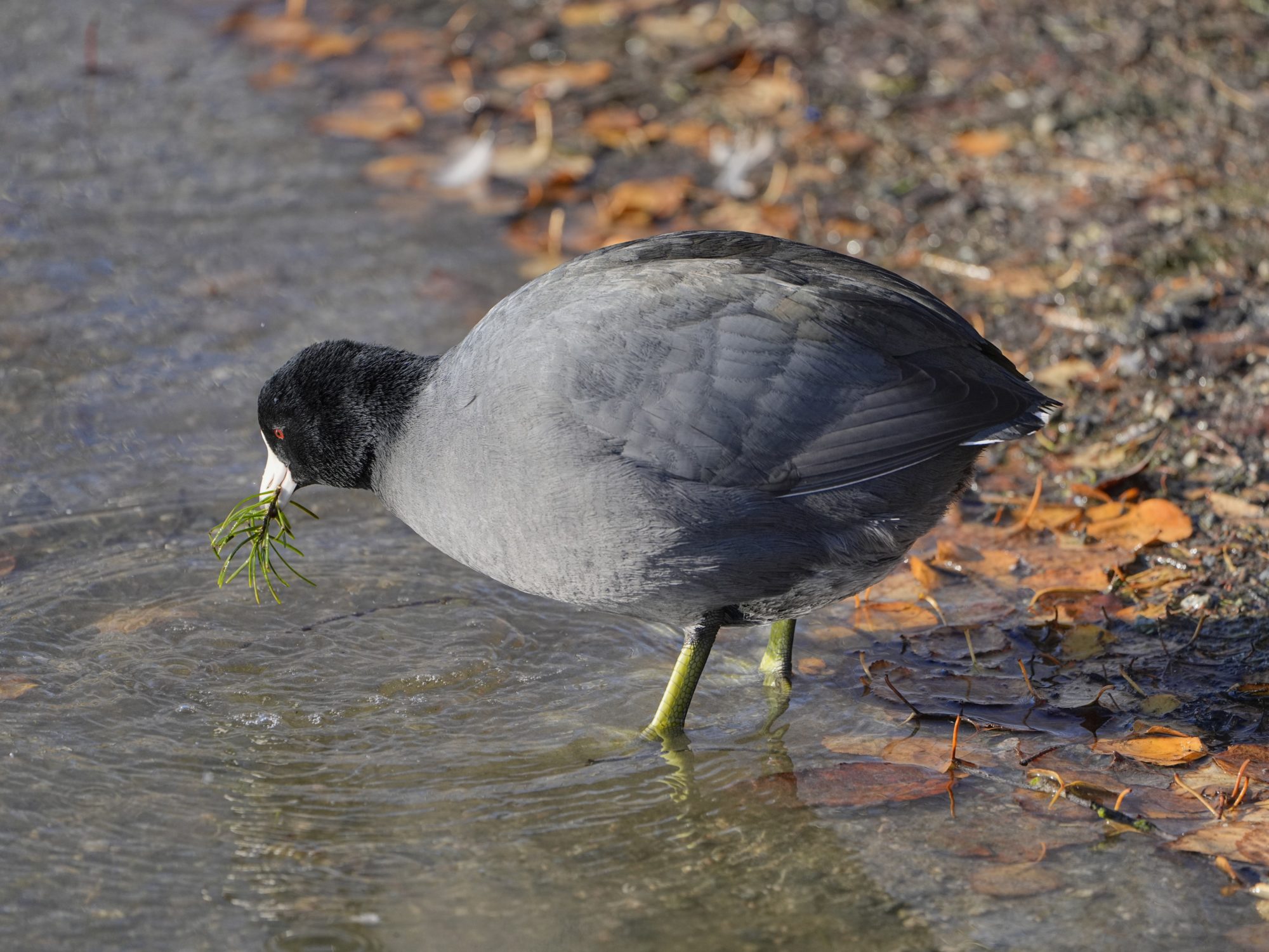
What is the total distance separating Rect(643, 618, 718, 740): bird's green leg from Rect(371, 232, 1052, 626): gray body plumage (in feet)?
0.21

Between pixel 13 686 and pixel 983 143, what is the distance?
4488 millimetres

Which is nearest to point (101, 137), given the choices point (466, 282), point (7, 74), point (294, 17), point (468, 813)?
point (7, 74)

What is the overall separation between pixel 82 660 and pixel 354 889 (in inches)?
47.9

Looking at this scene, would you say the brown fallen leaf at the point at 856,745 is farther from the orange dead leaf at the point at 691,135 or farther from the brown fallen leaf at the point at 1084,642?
the orange dead leaf at the point at 691,135

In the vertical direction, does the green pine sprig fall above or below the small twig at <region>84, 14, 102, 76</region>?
below

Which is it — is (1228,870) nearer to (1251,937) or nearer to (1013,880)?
(1251,937)

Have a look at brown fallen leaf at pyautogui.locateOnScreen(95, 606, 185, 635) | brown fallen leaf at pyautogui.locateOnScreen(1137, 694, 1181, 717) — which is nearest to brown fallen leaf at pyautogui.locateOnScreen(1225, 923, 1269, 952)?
brown fallen leaf at pyautogui.locateOnScreen(1137, 694, 1181, 717)

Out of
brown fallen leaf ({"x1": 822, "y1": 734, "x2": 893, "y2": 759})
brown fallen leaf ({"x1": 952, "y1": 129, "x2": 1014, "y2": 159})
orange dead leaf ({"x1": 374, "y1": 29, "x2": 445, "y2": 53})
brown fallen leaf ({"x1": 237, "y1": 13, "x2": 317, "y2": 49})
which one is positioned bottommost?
brown fallen leaf ({"x1": 822, "y1": 734, "x2": 893, "y2": 759})

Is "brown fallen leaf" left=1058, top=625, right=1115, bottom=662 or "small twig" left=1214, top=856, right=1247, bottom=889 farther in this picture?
"brown fallen leaf" left=1058, top=625, right=1115, bottom=662

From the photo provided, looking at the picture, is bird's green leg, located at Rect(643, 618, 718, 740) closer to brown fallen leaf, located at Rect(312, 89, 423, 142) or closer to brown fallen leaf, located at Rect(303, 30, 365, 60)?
brown fallen leaf, located at Rect(312, 89, 423, 142)

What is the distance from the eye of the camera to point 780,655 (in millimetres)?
3863

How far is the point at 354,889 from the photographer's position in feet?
9.94

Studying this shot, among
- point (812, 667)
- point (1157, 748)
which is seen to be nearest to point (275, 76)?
point (812, 667)

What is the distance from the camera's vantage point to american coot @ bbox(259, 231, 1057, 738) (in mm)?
3316
